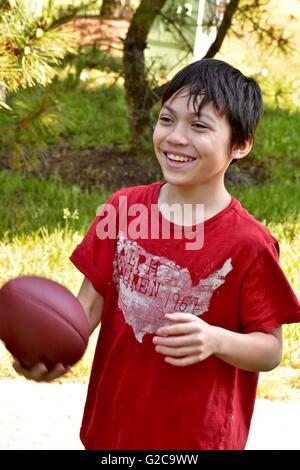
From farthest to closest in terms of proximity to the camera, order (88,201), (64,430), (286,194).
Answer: (286,194)
(88,201)
(64,430)

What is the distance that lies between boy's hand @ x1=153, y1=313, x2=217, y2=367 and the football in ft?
1.10

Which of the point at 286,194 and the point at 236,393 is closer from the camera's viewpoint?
the point at 236,393

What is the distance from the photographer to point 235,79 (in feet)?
7.73

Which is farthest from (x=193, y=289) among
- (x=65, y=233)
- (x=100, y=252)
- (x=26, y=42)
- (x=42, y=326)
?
(x=65, y=233)

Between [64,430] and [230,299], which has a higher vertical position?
[230,299]

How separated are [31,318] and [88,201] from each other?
143 inches

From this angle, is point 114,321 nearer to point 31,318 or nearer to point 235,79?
point 31,318

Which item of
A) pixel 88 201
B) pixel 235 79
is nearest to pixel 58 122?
pixel 88 201

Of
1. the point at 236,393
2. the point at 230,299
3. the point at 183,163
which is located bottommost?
the point at 236,393

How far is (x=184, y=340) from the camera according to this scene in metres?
2.03

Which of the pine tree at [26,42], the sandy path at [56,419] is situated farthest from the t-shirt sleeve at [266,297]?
the pine tree at [26,42]

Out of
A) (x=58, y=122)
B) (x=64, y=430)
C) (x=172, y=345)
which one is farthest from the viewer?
(x=58, y=122)

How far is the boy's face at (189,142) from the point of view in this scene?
7.43 ft

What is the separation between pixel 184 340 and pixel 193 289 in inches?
10.0
